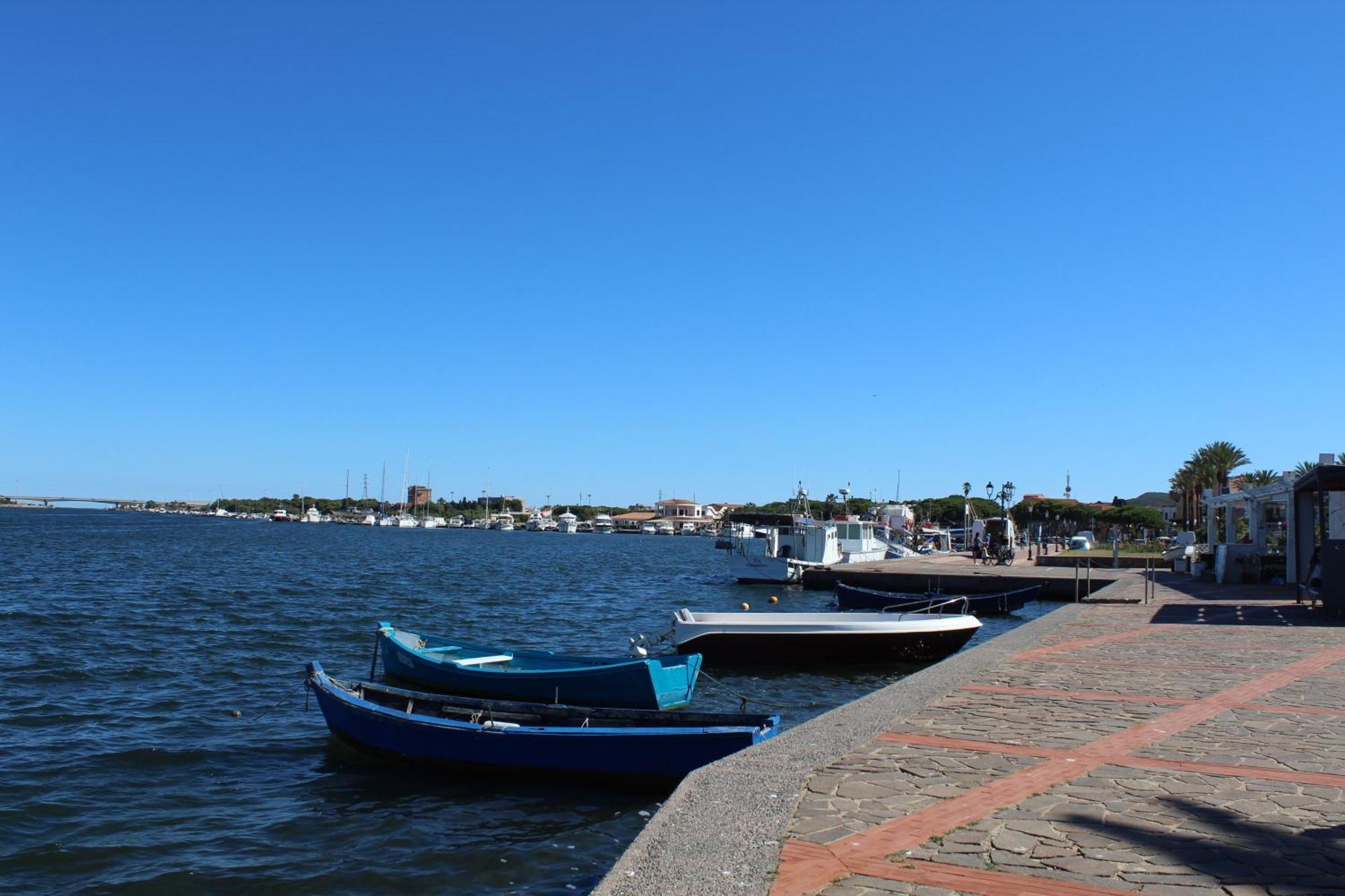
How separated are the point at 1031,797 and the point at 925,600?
20857mm

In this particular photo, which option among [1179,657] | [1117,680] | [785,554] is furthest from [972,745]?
[785,554]

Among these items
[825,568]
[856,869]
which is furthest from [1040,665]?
[825,568]

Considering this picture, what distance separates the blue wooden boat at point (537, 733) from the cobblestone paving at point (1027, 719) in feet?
7.50

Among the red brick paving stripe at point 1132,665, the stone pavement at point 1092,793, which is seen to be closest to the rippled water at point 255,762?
the stone pavement at point 1092,793

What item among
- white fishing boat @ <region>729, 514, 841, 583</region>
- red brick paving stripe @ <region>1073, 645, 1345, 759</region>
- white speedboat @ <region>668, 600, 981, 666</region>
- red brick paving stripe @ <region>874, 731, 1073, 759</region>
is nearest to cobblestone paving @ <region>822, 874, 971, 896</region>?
red brick paving stripe @ <region>874, 731, 1073, 759</region>

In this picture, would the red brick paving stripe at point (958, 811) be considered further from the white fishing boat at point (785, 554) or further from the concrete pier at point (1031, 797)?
the white fishing boat at point (785, 554)

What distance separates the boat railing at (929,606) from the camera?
86.2 feet

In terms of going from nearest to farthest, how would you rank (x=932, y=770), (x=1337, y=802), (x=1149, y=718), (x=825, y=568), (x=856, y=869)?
1. (x=856, y=869)
2. (x=1337, y=802)
3. (x=932, y=770)
4. (x=1149, y=718)
5. (x=825, y=568)

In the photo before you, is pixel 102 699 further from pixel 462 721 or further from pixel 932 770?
pixel 932 770

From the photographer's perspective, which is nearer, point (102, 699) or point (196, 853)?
point (196, 853)

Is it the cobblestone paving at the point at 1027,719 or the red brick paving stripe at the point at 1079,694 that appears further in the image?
the red brick paving stripe at the point at 1079,694

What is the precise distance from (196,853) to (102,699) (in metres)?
8.70

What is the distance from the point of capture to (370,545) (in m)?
98.0

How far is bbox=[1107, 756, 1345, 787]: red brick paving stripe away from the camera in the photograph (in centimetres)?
714
